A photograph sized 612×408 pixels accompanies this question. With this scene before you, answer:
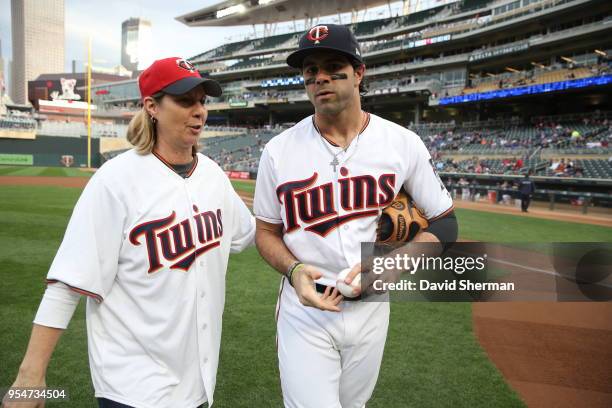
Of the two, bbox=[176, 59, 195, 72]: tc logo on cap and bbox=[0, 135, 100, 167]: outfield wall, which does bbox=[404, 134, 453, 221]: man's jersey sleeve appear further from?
bbox=[0, 135, 100, 167]: outfield wall

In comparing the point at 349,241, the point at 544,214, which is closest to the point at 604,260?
the point at 349,241

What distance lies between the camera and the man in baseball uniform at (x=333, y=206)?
2131 millimetres

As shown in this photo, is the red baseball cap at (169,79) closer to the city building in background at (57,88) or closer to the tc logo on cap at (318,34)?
the tc logo on cap at (318,34)

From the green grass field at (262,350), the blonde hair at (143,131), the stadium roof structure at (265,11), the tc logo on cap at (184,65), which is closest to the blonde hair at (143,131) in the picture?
the blonde hair at (143,131)

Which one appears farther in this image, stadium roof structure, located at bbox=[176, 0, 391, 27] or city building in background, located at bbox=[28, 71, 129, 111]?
city building in background, located at bbox=[28, 71, 129, 111]

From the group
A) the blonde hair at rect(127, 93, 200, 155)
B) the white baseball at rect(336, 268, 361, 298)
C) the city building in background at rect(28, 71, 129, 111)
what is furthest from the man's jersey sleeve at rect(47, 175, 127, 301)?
the city building in background at rect(28, 71, 129, 111)

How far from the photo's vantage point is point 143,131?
2.15 metres

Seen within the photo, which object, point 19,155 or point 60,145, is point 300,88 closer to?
point 60,145

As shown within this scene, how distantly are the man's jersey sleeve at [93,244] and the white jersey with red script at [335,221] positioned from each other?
782mm

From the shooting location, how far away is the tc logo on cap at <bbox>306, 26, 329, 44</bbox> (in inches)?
79.8

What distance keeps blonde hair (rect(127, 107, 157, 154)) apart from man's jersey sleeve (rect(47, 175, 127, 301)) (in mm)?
294

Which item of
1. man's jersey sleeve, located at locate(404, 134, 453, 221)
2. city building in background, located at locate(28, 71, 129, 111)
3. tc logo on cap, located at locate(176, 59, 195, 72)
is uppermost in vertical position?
city building in background, located at locate(28, 71, 129, 111)

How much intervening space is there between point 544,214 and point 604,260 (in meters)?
17.1

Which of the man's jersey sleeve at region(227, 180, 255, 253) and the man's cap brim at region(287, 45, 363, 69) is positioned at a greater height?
the man's cap brim at region(287, 45, 363, 69)
